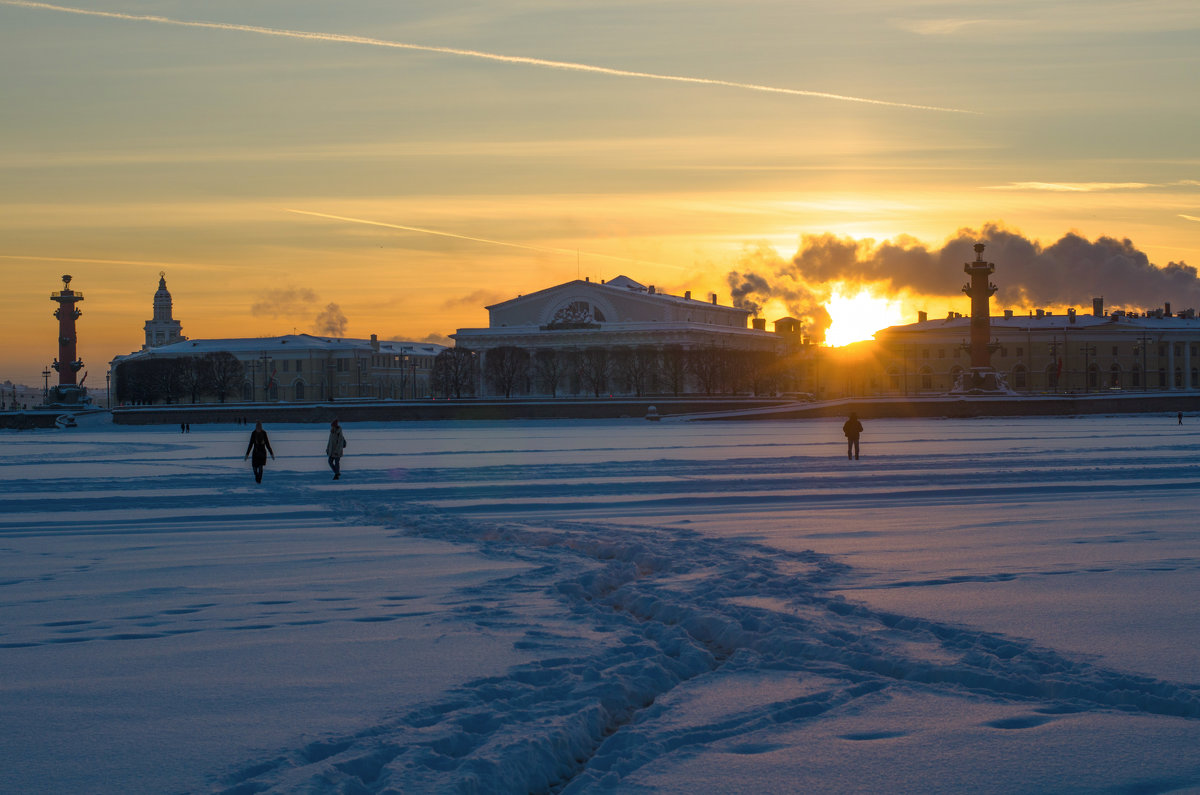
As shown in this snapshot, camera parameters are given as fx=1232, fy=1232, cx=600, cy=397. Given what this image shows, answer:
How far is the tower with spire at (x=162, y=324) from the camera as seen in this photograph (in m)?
176

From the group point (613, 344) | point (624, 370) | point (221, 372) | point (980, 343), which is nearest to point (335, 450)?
point (980, 343)

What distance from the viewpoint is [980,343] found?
234ft

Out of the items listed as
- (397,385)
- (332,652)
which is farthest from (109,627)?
(397,385)

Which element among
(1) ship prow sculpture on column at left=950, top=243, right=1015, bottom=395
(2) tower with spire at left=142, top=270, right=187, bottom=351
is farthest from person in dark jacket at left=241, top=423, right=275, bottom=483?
(2) tower with spire at left=142, top=270, right=187, bottom=351

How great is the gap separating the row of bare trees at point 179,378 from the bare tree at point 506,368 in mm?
23750

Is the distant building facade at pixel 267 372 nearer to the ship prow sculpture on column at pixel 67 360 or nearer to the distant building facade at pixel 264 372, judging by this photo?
the distant building facade at pixel 264 372

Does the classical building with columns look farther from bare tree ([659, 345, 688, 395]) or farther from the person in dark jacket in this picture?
the person in dark jacket

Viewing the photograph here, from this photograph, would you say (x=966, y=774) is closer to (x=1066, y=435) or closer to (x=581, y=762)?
(x=581, y=762)

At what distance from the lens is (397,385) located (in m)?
146

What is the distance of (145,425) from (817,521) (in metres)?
66.9

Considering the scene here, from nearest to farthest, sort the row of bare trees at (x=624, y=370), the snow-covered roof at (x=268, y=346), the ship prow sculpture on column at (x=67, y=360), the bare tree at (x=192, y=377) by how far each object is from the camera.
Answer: the ship prow sculpture on column at (x=67, y=360) < the row of bare trees at (x=624, y=370) < the bare tree at (x=192, y=377) < the snow-covered roof at (x=268, y=346)

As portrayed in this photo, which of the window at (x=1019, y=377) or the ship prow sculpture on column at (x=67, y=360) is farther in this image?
the window at (x=1019, y=377)

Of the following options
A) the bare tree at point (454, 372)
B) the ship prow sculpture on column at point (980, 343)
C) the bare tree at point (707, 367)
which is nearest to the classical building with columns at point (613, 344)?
the bare tree at point (707, 367)

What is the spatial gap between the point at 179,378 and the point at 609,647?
112514 mm
